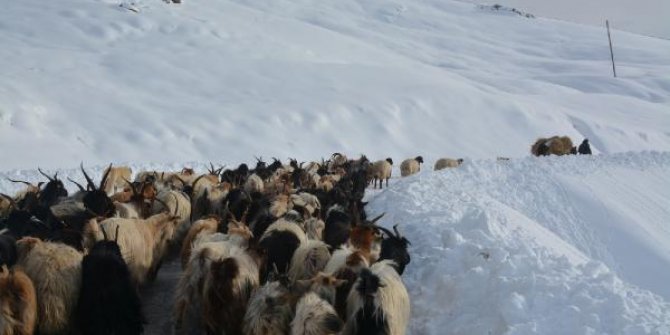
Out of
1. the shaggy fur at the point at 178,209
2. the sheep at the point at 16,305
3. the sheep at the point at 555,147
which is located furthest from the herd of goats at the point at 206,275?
the sheep at the point at 555,147

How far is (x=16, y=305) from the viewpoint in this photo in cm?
519

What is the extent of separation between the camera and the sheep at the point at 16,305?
512 cm

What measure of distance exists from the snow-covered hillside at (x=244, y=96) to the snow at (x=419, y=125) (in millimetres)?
157

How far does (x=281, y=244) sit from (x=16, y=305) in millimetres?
2911

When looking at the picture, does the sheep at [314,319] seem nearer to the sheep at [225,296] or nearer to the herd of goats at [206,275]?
the herd of goats at [206,275]

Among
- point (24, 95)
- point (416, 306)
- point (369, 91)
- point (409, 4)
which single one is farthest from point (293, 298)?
point (409, 4)

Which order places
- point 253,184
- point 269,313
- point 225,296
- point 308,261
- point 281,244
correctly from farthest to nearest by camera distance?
point 253,184 < point 281,244 < point 308,261 < point 225,296 < point 269,313

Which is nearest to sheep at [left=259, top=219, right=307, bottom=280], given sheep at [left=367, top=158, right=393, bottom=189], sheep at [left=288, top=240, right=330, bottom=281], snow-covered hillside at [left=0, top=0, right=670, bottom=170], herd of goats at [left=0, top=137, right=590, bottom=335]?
herd of goats at [left=0, top=137, right=590, bottom=335]

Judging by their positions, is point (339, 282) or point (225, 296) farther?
point (225, 296)

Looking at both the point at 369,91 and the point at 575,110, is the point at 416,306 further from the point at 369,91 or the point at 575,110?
the point at 575,110

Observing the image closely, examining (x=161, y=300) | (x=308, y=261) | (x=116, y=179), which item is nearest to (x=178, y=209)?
(x=161, y=300)

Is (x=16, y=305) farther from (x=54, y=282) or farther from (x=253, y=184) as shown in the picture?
(x=253, y=184)

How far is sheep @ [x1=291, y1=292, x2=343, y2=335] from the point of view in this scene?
5.09m

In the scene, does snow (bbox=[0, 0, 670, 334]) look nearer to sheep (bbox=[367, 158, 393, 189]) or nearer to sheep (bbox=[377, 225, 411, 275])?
sheep (bbox=[377, 225, 411, 275])
